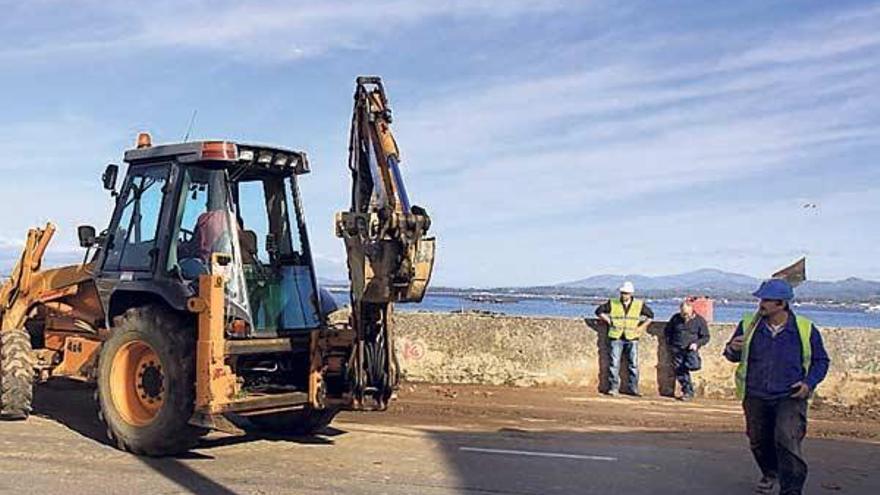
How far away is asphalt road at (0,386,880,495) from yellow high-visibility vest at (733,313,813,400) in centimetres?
86

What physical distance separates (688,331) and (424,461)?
242 inches

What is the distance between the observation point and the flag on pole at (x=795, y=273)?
8.44m

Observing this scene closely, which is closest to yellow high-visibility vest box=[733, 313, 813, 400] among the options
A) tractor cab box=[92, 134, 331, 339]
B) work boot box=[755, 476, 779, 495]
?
work boot box=[755, 476, 779, 495]

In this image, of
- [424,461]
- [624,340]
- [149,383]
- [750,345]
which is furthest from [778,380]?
[624,340]

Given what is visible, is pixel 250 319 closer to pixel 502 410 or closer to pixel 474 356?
pixel 502 410

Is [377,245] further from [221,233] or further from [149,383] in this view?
[149,383]

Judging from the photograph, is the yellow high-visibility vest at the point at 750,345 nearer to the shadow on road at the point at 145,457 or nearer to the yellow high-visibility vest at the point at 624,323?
the shadow on road at the point at 145,457

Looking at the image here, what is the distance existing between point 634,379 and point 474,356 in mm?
2271

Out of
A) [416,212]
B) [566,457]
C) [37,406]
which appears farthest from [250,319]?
[37,406]

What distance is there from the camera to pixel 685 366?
1393cm

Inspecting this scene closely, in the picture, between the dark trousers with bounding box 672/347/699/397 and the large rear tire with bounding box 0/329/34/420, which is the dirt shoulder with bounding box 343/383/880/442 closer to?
the dark trousers with bounding box 672/347/699/397

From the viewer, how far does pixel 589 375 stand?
47.7 ft

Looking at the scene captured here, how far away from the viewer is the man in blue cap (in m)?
7.45

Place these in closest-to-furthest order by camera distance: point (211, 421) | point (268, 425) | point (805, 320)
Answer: point (805, 320)
point (211, 421)
point (268, 425)
